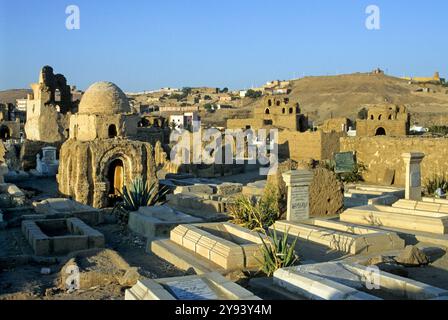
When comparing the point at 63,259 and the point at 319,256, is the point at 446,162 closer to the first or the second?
the point at 319,256

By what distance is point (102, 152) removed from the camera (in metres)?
21.4

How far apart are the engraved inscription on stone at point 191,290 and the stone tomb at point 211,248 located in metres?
1.52

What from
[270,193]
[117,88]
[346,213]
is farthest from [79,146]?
[346,213]

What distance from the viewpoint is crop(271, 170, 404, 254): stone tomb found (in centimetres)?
958

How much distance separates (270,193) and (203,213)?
2.49 metres

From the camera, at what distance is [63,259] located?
10.4 m

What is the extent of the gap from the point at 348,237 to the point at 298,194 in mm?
2490

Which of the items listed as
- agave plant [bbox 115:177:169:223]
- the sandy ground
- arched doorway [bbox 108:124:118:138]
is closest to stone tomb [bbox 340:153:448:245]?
the sandy ground

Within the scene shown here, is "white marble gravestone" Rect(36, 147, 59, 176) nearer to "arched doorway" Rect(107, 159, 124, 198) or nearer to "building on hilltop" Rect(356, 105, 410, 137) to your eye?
"arched doorway" Rect(107, 159, 124, 198)

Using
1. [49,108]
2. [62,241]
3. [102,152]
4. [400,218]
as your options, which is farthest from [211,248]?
[49,108]

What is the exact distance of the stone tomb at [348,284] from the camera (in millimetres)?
6289

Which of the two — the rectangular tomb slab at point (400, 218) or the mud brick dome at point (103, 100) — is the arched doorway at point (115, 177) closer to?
the mud brick dome at point (103, 100)

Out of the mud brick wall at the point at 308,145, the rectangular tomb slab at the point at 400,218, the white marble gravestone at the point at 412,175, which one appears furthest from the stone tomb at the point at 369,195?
the mud brick wall at the point at 308,145

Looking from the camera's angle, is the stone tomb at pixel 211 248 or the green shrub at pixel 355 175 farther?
the green shrub at pixel 355 175
